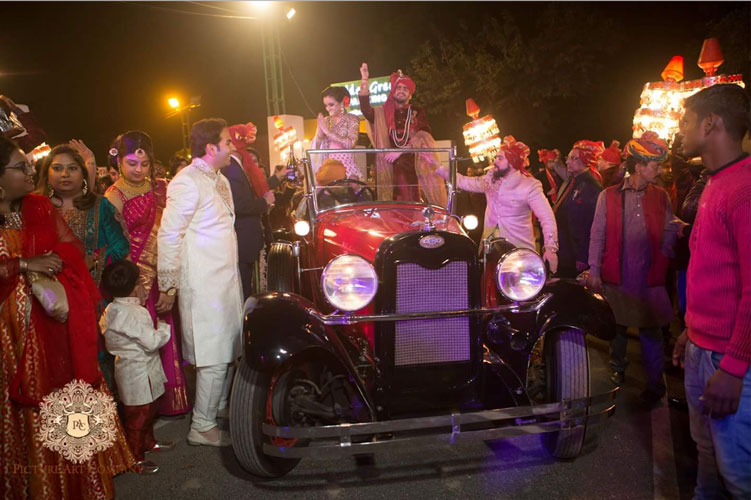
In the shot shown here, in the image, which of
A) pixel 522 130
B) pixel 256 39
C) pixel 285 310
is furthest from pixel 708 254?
pixel 256 39

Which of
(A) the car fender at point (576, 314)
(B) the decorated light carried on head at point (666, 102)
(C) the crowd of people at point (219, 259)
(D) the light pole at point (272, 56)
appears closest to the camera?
(C) the crowd of people at point (219, 259)

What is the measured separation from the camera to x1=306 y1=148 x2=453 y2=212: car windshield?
4.13 m

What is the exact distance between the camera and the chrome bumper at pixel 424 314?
2613mm

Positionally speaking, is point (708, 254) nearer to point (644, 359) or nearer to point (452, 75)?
point (644, 359)

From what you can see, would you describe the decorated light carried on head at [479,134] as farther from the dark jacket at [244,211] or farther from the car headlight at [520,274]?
the car headlight at [520,274]

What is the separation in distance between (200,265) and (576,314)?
89.5 inches

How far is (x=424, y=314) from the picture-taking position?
8.84 feet

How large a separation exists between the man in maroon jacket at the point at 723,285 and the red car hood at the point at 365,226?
57.7 inches

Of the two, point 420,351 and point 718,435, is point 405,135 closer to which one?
point 420,351

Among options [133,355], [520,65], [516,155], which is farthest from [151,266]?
[520,65]

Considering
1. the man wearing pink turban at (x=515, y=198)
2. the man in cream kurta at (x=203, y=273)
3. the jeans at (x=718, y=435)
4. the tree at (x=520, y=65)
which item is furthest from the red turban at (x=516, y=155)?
the tree at (x=520, y=65)

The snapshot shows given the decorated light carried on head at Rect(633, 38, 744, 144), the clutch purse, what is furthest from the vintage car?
the decorated light carried on head at Rect(633, 38, 744, 144)

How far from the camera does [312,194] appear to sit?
4168 mm

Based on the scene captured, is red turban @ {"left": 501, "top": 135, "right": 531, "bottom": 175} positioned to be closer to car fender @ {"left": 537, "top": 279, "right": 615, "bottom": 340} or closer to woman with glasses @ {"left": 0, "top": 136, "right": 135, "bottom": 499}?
car fender @ {"left": 537, "top": 279, "right": 615, "bottom": 340}
